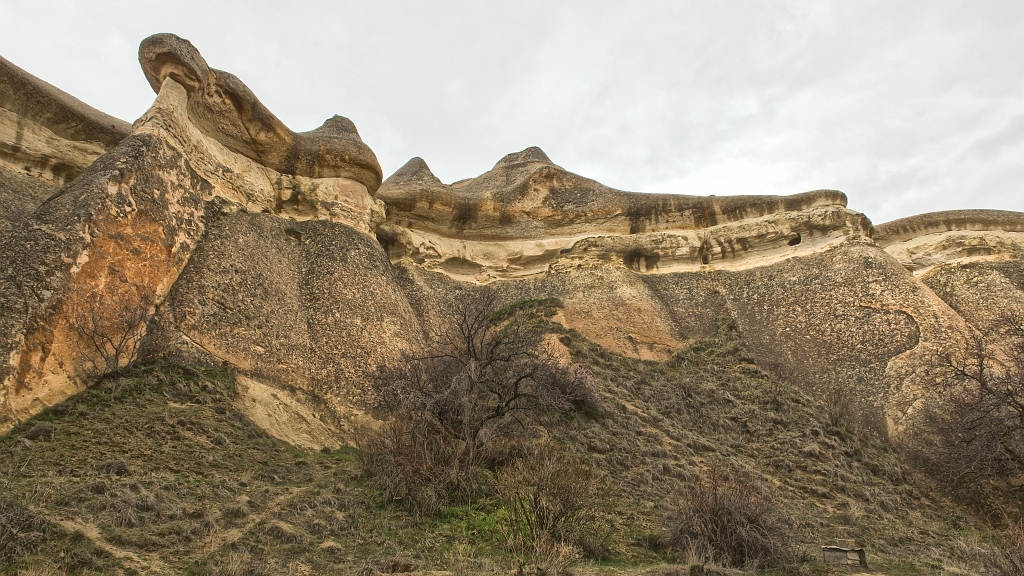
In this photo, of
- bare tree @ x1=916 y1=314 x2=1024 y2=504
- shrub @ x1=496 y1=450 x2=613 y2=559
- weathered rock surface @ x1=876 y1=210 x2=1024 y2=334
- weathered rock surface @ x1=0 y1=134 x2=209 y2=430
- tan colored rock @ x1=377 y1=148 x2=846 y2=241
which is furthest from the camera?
tan colored rock @ x1=377 y1=148 x2=846 y2=241

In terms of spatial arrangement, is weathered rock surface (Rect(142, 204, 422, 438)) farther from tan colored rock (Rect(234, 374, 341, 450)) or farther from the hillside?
tan colored rock (Rect(234, 374, 341, 450))

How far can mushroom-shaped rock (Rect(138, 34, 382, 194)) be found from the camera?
14.6 m

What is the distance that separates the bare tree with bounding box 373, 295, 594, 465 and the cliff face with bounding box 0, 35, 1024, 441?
129 cm

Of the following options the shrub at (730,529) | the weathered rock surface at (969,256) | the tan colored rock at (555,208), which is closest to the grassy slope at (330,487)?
the shrub at (730,529)

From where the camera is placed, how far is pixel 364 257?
53.5 feet

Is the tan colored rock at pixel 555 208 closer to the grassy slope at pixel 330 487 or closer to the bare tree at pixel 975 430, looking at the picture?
the grassy slope at pixel 330 487

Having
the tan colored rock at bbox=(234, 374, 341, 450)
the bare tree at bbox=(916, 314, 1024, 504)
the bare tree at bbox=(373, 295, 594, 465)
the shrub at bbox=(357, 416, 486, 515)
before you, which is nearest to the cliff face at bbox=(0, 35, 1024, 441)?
the tan colored rock at bbox=(234, 374, 341, 450)

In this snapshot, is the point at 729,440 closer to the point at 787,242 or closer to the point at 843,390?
the point at 843,390

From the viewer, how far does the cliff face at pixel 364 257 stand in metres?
11.0

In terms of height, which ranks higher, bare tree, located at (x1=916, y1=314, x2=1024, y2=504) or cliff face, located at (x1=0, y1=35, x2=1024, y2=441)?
cliff face, located at (x1=0, y1=35, x2=1024, y2=441)

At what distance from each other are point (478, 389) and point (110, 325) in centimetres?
579

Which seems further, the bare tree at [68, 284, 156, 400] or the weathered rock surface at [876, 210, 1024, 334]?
the weathered rock surface at [876, 210, 1024, 334]

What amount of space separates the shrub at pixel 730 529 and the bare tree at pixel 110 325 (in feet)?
26.3

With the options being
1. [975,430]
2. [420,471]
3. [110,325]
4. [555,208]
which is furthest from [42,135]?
[975,430]
